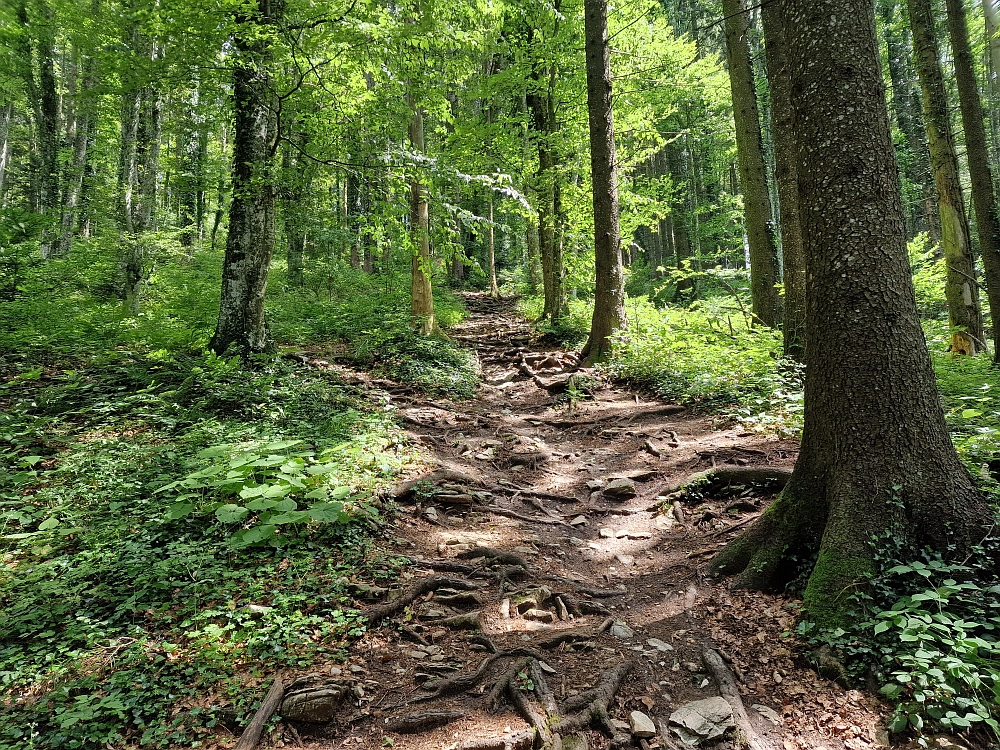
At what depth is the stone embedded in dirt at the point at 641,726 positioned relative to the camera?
265 cm

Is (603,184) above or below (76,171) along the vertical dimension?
below

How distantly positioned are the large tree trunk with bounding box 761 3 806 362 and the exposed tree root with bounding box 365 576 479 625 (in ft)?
23.1

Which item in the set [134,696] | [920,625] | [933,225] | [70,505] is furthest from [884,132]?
[933,225]

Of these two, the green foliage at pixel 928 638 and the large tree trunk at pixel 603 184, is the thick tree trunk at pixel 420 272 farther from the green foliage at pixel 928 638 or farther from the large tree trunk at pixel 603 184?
the green foliage at pixel 928 638

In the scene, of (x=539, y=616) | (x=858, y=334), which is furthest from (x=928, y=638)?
(x=539, y=616)

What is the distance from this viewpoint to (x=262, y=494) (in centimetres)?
418

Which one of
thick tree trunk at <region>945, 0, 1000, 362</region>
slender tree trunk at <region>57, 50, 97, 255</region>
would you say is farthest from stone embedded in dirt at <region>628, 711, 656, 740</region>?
slender tree trunk at <region>57, 50, 97, 255</region>

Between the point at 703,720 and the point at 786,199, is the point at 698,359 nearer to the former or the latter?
the point at 786,199

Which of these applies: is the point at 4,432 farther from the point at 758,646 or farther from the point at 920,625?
the point at 920,625

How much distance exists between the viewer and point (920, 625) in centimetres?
254

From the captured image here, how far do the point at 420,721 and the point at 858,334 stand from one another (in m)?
3.53

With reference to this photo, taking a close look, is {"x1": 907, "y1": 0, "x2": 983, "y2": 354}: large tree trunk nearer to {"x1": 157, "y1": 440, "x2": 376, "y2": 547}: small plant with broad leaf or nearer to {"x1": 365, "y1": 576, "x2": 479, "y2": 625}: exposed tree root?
{"x1": 365, "y1": 576, "x2": 479, "y2": 625}: exposed tree root

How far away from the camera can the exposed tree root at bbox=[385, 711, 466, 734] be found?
8.91ft

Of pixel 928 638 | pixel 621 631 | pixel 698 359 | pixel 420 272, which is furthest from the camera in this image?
pixel 420 272
